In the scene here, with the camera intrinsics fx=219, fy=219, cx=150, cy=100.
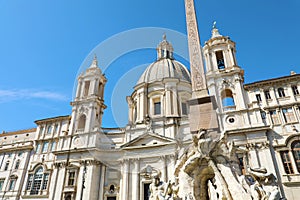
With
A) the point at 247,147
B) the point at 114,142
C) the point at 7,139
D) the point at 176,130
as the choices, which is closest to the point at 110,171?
the point at 114,142

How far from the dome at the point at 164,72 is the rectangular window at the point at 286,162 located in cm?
1711

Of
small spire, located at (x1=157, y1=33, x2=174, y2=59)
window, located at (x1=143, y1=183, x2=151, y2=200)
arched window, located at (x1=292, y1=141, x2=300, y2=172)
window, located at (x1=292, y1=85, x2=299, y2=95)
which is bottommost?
window, located at (x1=143, y1=183, x2=151, y2=200)

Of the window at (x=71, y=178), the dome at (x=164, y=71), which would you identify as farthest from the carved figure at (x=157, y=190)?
the dome at (x=164, y=71)

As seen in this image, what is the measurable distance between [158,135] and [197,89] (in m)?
13.5

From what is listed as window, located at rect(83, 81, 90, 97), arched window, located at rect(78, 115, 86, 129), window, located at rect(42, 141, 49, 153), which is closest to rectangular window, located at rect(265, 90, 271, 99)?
arched window, located at rect(78, 115, 86, 129)

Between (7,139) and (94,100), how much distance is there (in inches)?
670

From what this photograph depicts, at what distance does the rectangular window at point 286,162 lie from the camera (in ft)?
63.8

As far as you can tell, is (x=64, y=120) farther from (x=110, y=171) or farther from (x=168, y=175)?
(x=168, y=175)

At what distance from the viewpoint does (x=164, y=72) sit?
34469 millimetres

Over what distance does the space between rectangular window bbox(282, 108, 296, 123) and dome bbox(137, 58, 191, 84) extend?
1495cm

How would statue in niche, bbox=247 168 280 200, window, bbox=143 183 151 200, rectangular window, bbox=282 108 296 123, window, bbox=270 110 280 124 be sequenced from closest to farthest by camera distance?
1. statue in niche, bbox=247 168 280 200
2. rectangular window, bbox=282 108 296 123
3. window, bbox=270 110 280 124
4. window, bbox=143 183 151 200

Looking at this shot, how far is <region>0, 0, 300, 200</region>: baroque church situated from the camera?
18.5 meters

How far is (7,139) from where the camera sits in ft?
115

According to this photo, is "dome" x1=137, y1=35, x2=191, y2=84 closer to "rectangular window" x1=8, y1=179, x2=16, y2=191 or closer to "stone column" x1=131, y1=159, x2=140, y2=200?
"stone column" x1=131, y1=159, x2=140, y2=200
